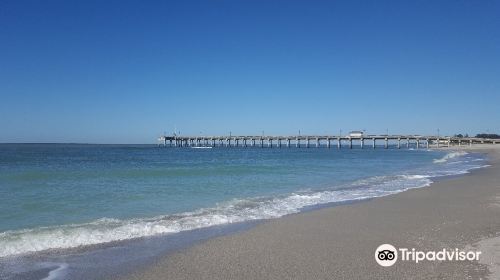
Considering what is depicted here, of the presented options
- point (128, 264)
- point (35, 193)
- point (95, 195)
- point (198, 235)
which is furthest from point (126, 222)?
point (35, 193)

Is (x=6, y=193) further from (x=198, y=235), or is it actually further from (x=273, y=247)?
(x=273, y=247)

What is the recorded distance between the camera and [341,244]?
698cm

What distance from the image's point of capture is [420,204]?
1168 centimetres

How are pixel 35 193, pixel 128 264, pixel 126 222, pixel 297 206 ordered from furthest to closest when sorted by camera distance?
pixel 35 193
pixel 297 206
pixel 126 222
pixel 128 264

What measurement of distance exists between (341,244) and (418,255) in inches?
49.8

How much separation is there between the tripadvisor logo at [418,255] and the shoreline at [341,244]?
0.16 m

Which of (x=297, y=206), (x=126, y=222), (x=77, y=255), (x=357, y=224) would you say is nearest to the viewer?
(x=77, y=255)

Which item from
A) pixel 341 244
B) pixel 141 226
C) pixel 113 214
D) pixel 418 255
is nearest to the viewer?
pixel 418 255

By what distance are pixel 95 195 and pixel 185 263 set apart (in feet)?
31.0

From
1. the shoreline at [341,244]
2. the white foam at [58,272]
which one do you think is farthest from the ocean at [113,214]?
the shoreline at [341,244]

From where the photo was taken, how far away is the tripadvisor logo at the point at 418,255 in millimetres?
5886

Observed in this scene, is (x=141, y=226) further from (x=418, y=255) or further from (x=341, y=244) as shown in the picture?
(x=418, y=255)

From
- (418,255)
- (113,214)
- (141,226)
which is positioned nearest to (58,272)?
(141,226)

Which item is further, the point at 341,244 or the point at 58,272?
the point at 341,244
